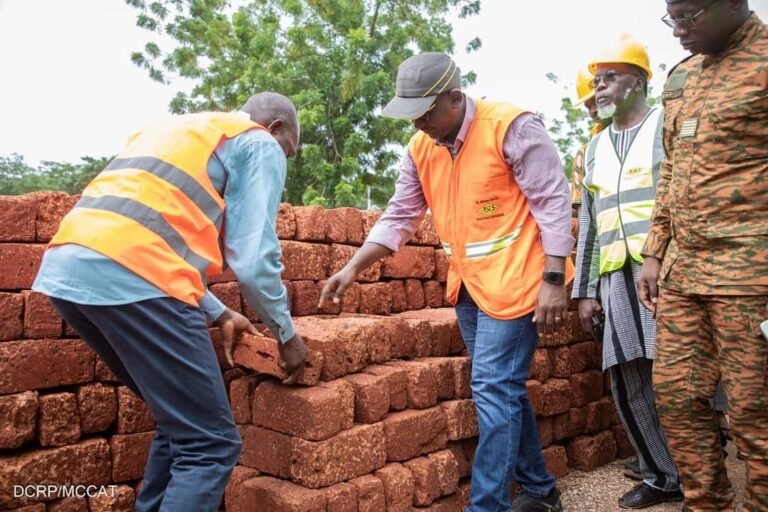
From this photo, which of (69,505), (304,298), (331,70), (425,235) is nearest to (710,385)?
(304,298)

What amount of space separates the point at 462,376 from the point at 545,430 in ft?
2.73

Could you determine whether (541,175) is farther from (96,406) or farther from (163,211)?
(96,406)

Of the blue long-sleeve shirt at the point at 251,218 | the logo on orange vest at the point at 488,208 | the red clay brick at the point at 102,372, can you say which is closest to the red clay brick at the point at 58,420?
the red clay brick at the point at 102,372

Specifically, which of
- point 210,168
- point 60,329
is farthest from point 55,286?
point 60,329

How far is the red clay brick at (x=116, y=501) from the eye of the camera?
3.19 m

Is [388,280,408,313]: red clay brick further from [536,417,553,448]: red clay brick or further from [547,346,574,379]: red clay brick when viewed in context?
[536,417,553,448]: red clay brick

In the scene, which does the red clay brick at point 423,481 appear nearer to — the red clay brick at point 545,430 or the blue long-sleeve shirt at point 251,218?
the red clay brick at point 545,430

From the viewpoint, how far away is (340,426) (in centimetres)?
302

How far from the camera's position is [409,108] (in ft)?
10.2

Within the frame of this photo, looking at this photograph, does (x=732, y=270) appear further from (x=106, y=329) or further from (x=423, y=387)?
(x=106, y=329)

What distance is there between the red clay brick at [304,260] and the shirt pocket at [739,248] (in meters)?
2.34

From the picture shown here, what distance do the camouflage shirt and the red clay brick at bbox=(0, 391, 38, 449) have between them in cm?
280

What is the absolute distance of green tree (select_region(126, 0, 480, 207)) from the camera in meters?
15.8

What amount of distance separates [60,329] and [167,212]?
1.29m
